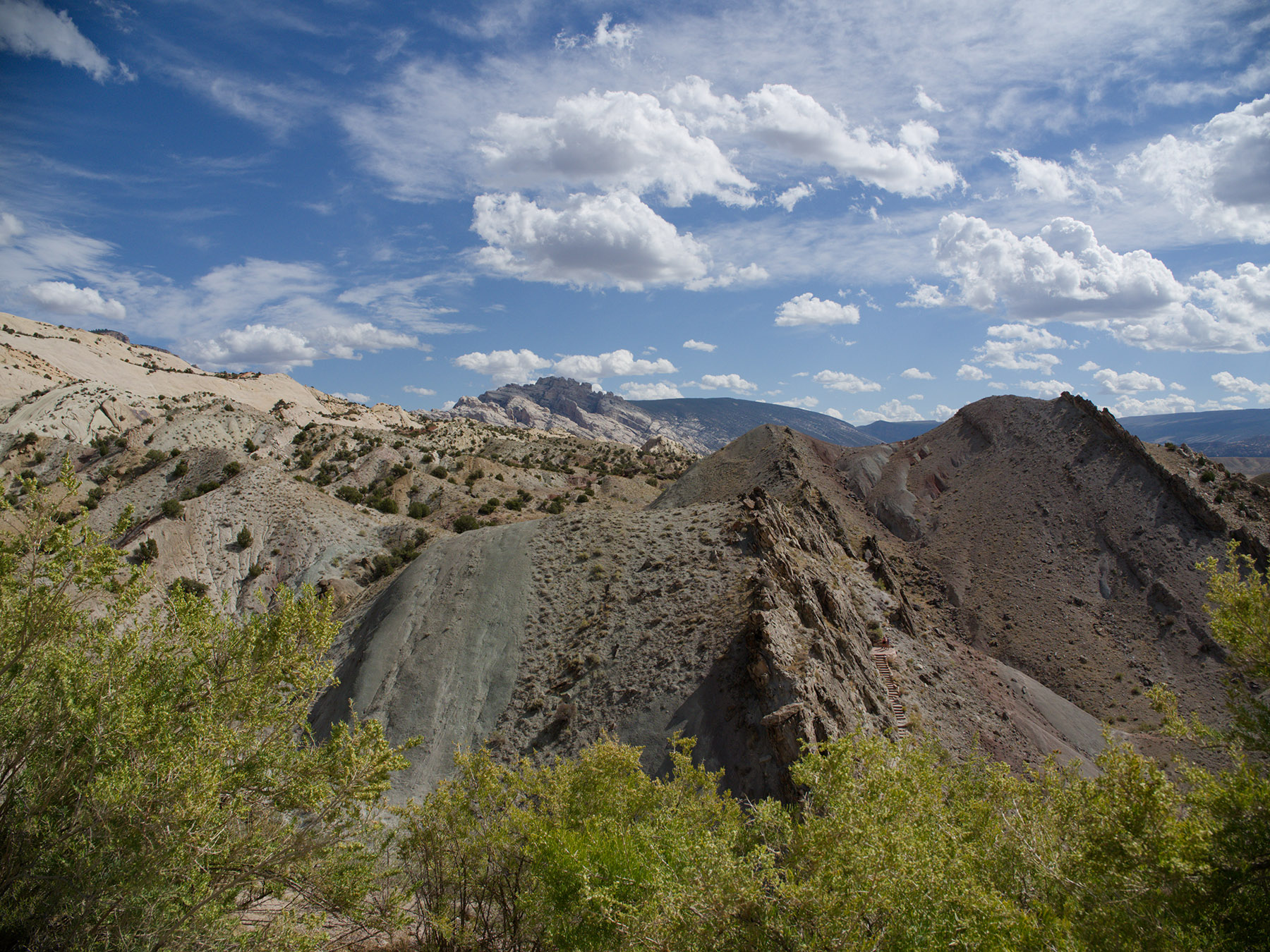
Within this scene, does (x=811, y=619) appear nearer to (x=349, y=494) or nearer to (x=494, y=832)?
(x=494, y=832)

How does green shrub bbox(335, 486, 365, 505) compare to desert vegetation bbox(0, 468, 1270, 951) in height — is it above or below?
above

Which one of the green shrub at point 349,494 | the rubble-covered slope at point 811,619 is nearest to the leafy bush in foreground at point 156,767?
the rubble-covered slope at point 811,619

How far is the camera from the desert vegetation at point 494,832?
8.38 m

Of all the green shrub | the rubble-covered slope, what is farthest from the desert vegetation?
the green shrub

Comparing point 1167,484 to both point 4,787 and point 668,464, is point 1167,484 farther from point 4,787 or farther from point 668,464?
point 4,787

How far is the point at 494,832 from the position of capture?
1246 cm

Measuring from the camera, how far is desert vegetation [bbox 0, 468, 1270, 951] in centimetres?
838

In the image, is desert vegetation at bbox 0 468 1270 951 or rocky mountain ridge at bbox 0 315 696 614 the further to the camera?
rocky mountain ridge at bbox 0 315 696 614

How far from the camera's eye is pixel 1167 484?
1930 inches

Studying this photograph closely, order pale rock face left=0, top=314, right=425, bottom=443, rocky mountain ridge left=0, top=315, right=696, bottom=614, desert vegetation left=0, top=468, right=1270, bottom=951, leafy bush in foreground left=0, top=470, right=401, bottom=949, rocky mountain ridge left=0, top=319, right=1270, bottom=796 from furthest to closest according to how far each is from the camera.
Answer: pale rock face left=0, top=314, right=425, bottom=443
rocky mountain ridge left=0, top=315, right=696, bottom=614
rocky mountain ridge left=0, top=319, right=1270, bottom=796
leafy bush in foreground left=0, top=470, right=401, bottom=949
desert vegetation left=0, top=468, right=1270, bottom=951

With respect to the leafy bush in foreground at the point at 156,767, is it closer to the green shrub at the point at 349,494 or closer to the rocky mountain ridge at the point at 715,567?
the rocky mountain ridge at the point at 715,567

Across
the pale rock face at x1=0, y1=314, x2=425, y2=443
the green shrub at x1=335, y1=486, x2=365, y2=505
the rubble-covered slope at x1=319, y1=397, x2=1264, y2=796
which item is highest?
the pale rock face at x1=0, y1=314, x2=425, y2=443

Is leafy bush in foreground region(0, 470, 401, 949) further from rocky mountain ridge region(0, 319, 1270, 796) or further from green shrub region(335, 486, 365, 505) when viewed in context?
green shrub region(335, 486, 365, 505)

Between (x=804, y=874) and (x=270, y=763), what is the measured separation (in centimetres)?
912
